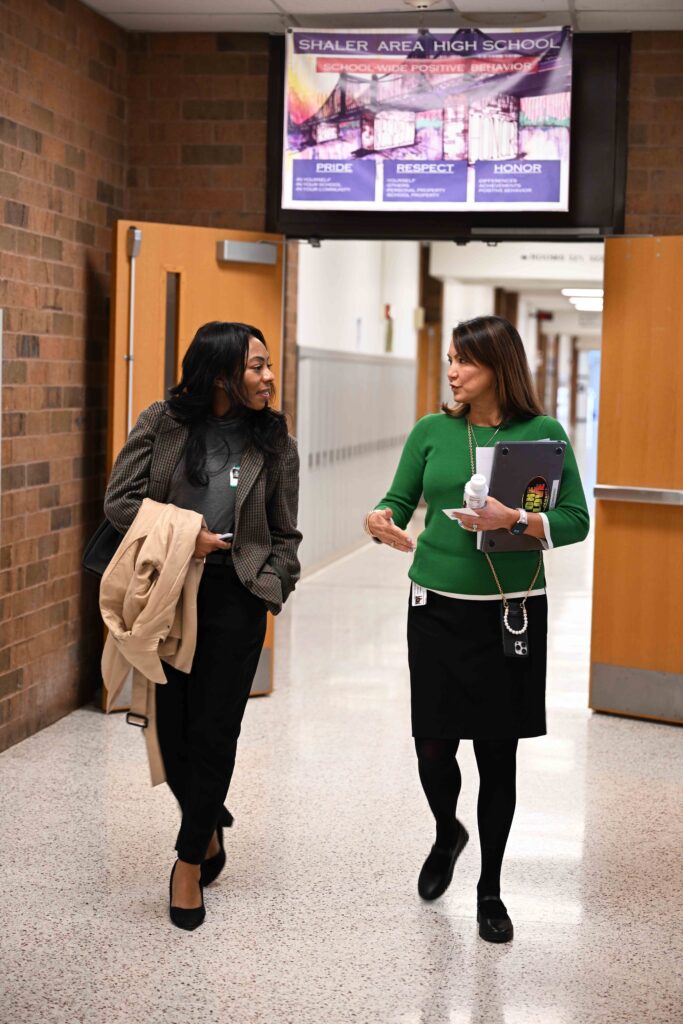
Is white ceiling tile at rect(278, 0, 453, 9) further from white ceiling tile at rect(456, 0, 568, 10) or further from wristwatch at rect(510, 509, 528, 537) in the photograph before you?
wristwatch at rect(510, 509, 528, 537)

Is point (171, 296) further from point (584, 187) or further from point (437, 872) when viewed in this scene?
point (437, 872)

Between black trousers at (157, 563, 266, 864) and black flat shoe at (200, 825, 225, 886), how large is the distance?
33 cm

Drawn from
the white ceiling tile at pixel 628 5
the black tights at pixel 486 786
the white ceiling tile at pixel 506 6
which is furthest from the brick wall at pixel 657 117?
the black tights at pixel 486 786

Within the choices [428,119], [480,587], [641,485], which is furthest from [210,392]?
[641,485]

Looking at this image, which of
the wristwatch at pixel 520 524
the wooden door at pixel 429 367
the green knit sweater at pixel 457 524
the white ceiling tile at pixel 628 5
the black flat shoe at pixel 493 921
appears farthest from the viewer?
the wooden door at pixel 429 367

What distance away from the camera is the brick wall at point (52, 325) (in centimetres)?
502

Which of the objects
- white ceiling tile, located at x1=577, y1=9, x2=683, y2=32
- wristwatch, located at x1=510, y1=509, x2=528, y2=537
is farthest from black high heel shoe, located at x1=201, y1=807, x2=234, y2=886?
white ceiling tile, located at x1=577, y1=9, x2=683, y2=32

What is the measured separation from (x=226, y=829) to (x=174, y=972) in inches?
43.4

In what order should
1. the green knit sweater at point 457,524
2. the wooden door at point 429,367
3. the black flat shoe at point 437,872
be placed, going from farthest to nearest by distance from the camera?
1. the wooden door at point 429,367
2. the black flat shoe at point 437,872
3. the green knit sweater at point 457,524

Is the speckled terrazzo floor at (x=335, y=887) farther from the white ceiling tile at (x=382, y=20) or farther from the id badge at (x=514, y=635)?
the white ceiling tile at (x=382, y=20)

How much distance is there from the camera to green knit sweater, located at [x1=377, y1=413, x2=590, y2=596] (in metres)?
3.31

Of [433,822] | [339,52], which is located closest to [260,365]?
[433,822]

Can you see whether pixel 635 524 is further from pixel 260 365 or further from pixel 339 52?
pixel 260 365

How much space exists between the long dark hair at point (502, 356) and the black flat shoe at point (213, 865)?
149 cm
